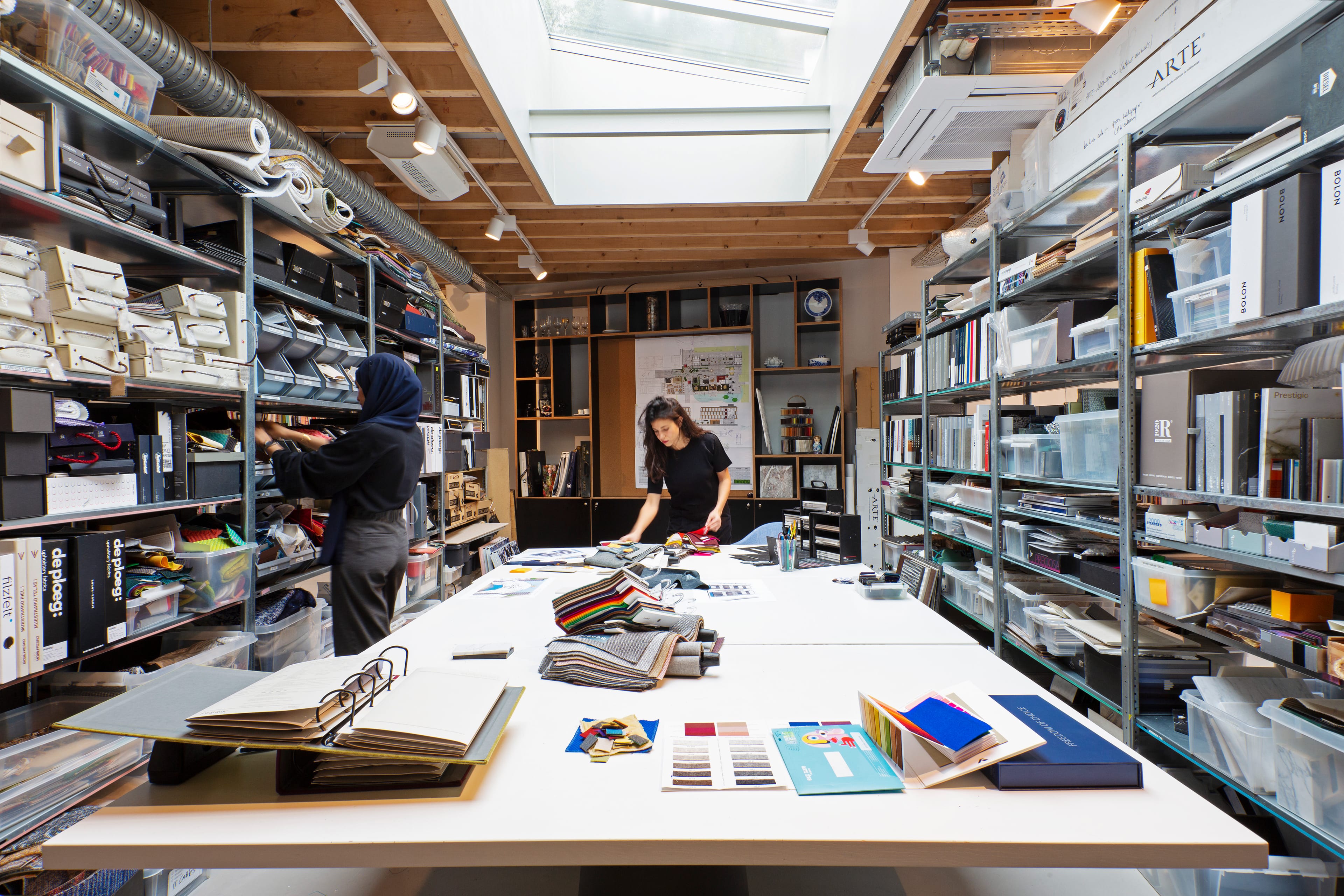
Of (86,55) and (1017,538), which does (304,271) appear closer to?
(86,55)

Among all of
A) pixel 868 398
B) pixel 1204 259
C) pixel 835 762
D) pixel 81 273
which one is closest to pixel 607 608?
pixel 835 762

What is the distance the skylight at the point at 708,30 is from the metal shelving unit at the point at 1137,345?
5.59ft

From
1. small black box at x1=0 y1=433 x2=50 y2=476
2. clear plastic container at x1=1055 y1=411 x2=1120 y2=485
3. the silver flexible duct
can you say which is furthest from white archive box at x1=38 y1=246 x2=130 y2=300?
clear plastic container at x1=1055 y1=411 x2=1120 y2=485

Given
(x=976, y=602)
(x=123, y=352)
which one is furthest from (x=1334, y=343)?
(x=123, y=352)

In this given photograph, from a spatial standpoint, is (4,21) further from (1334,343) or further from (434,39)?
(1334,343)

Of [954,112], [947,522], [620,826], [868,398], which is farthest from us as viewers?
[868,398]

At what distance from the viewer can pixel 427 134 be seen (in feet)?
10.3

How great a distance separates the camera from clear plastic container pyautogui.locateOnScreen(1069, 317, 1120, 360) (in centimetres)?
230

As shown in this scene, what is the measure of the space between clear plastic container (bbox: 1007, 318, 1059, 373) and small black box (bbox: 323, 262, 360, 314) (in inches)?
132

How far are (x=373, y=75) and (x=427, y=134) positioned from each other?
15.8 inches

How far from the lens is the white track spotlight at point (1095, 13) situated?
2270 mm

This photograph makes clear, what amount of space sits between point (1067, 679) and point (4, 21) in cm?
401

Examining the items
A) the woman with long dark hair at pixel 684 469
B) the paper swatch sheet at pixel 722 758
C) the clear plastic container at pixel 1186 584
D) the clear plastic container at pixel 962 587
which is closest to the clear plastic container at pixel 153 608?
the paper swatch sheet at pixel 722 758

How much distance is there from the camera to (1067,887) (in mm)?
1516
